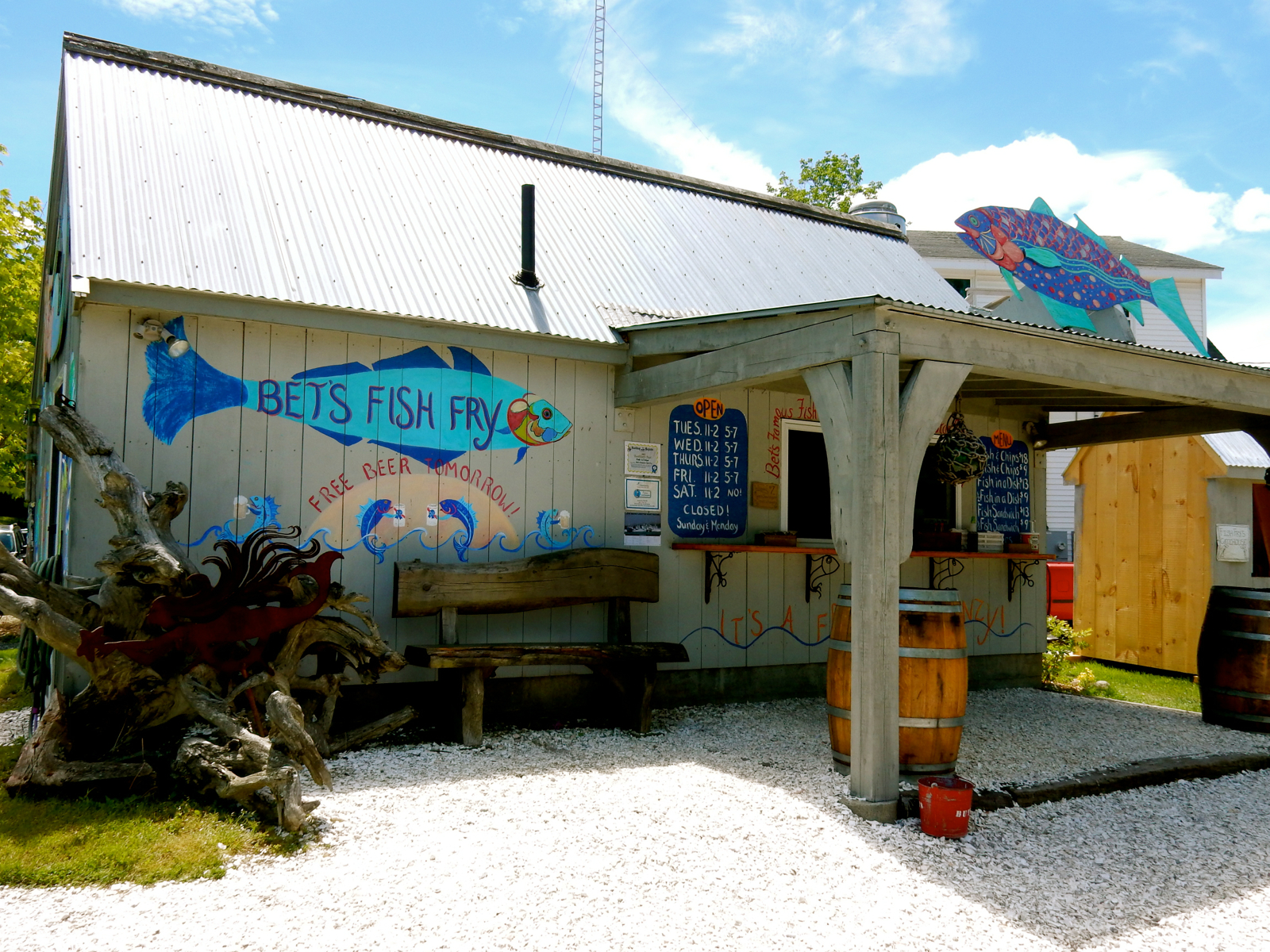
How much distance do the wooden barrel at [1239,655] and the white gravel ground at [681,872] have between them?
1.31 metres

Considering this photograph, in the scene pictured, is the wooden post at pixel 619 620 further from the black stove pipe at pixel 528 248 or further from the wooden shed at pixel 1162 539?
the wooden shed at pixel 1162 539

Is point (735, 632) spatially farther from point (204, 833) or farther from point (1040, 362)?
point (204, 833)

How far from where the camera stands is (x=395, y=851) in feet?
12.1

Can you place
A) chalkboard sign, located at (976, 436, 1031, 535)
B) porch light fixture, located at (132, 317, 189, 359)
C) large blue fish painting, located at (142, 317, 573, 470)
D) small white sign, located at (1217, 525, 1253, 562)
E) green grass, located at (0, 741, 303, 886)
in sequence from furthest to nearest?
1. small white sign, located at (1217, 525, 1253, 562)
2. chalkboard sign, located at (976, 436, 1031, 535)
3. large blue fish painting, located at (142, 317, 573, 470)
4. porch light fixture, located at (132, 317, 189, 359)
5. green grass, located at (0, 741, 303, 886)

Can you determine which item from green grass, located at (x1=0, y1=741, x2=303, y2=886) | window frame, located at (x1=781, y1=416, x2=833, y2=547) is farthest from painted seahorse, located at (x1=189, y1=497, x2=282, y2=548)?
window frame, located at (x1=781, y1=416, x2=833, y2=547)

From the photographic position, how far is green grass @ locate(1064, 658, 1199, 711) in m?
8.18

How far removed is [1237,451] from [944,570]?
357cm

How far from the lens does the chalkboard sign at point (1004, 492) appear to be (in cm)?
862

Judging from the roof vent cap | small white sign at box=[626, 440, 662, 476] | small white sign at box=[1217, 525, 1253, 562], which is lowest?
small white sign at box=[1217, 525, 1253, 562]

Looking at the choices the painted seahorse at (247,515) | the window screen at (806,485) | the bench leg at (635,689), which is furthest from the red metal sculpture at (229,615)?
the window screen at (806,485)

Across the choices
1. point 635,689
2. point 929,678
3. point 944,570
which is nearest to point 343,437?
point 635,689

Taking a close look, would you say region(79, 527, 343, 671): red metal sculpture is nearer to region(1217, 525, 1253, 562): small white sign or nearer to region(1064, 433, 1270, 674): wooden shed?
region(1064, 433, 1270, 674): wooden shed

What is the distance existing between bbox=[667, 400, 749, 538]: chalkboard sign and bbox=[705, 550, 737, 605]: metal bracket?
0.46 feet

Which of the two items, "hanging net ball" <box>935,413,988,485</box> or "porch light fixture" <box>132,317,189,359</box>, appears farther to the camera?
"hanging net ball" <box>935,413,988,485</box>
